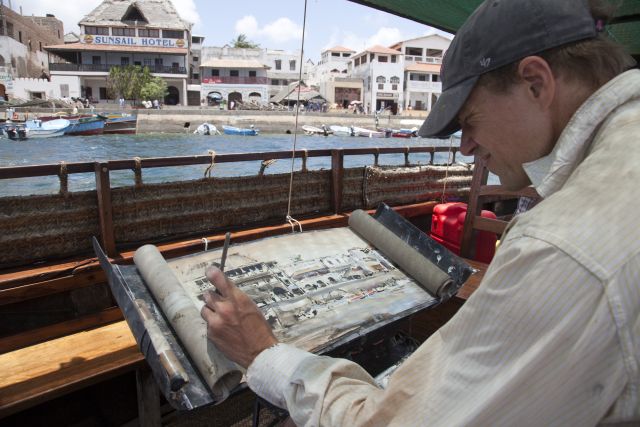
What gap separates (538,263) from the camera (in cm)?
55

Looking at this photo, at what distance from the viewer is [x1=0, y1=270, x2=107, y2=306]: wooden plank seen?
7.02 feet

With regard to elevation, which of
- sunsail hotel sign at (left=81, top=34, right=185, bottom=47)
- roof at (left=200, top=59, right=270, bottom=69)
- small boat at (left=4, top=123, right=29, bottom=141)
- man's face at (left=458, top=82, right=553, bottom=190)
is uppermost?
sunsail hotel sign at (left=81, top=34, right=185, bottom=47)

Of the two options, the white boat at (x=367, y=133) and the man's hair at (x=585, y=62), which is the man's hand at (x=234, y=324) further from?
the white boat at (x=367, y=133)

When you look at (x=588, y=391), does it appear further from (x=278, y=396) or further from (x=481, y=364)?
(x=278, y=396)

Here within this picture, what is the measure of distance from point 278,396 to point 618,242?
69 centimetres

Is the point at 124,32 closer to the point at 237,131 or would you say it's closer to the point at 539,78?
the point at 237,131

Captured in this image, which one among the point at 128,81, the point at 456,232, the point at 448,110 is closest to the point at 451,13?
the point at 456,232

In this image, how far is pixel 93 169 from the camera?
8.23 feet

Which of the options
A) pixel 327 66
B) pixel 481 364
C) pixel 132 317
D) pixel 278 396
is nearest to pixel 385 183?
pixel 132 317

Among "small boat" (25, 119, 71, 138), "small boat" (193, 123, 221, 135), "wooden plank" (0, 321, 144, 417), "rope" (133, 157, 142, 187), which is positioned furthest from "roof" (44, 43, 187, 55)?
"wooden plank" (0, 321, 144, 417)

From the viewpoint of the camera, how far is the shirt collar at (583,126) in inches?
26.5

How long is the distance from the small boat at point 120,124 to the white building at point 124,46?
985 centimetres

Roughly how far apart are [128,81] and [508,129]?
4601cm

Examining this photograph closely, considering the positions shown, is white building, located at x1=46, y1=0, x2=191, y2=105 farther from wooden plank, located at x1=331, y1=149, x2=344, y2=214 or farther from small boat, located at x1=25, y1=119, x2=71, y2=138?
wooden plank, located at x1=331, y1=149, x2=344, y2=214
